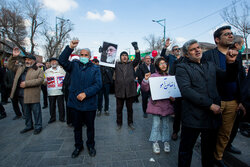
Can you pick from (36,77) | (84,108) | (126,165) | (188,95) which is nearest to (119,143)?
(126,165)

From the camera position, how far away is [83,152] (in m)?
2.92

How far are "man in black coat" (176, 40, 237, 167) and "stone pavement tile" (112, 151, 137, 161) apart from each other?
39.8 inches

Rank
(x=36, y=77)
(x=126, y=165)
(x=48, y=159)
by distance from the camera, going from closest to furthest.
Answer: (x=126, y=165), (x=48, y=159), (x=36, y=77)

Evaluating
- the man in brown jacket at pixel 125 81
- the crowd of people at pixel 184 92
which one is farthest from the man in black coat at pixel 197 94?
the man in brown jacket at pixel 125 81

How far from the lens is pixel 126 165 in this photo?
2482 millimetres

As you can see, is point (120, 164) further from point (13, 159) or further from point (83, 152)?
point (13, 159)

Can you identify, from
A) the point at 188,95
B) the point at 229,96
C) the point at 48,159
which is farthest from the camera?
the point at 48,159

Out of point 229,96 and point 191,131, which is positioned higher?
point 229,96

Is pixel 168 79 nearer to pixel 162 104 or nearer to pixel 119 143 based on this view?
pixel 162 104

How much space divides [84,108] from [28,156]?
1471 mm

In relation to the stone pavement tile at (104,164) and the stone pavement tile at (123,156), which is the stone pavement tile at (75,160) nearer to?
the stone pavement tile at (104,164)

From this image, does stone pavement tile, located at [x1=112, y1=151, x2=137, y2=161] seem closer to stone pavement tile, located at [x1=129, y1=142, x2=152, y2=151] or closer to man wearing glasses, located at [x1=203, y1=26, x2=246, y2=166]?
stone pavement tile, located at [x1=129, y1=142, x2=152, y2=151]

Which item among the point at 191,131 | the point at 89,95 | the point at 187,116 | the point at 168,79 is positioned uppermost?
the point at 168,79

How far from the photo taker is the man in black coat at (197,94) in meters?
1.78
